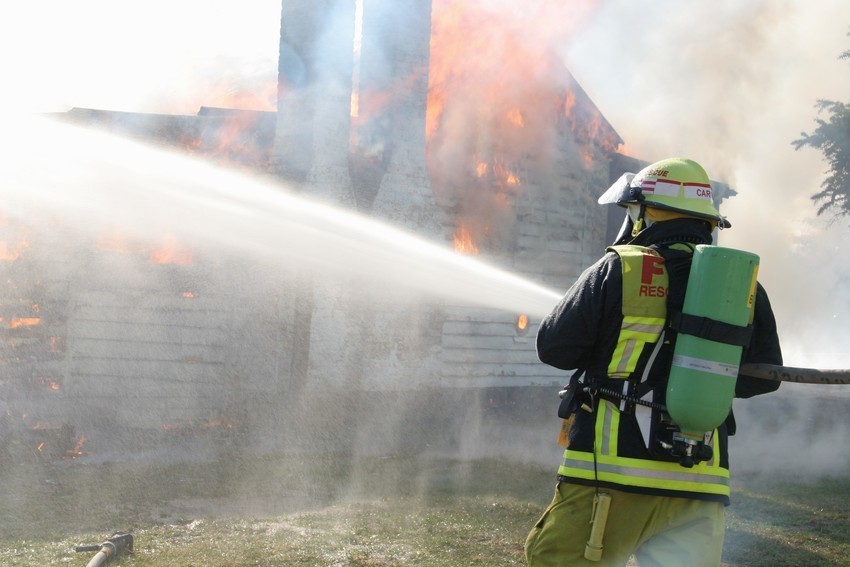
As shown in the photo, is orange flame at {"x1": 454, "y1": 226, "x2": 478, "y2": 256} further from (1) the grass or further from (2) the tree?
(2) the tree

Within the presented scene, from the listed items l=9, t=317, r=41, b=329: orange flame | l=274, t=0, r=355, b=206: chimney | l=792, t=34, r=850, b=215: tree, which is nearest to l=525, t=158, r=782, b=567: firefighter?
l=274, t=0, r=355, b=206: chimney

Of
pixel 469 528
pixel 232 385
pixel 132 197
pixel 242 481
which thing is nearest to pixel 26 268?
pixel 132 197

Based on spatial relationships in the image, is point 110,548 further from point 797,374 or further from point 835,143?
point 835,143

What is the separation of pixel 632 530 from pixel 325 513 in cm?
414

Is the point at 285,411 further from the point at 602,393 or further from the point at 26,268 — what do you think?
the point at 602,393

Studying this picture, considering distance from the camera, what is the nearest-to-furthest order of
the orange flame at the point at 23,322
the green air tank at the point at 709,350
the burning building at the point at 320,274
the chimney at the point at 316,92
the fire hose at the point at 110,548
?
1. the green air tank at the point at 709,350
2. the fire hose at the point at 110,548
3. the orange flame at the point at 23,322
4. the burning building at the point at 320,274
5. the chimney at the point at 316,92

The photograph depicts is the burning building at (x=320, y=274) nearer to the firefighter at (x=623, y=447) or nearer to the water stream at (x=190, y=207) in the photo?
the water stream at (x=190, y=207)

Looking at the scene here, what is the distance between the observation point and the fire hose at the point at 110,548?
5.01m

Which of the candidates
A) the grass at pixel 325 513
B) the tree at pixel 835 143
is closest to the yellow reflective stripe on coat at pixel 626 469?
the grass at pixel 325 513

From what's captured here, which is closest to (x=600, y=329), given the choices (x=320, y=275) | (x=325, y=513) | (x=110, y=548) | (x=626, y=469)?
(x=626, y=469)

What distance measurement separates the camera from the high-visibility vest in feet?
9.64

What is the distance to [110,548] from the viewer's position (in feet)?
17.0

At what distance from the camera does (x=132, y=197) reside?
10.3 m

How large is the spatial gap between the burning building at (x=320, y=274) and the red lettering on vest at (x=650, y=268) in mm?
8247
